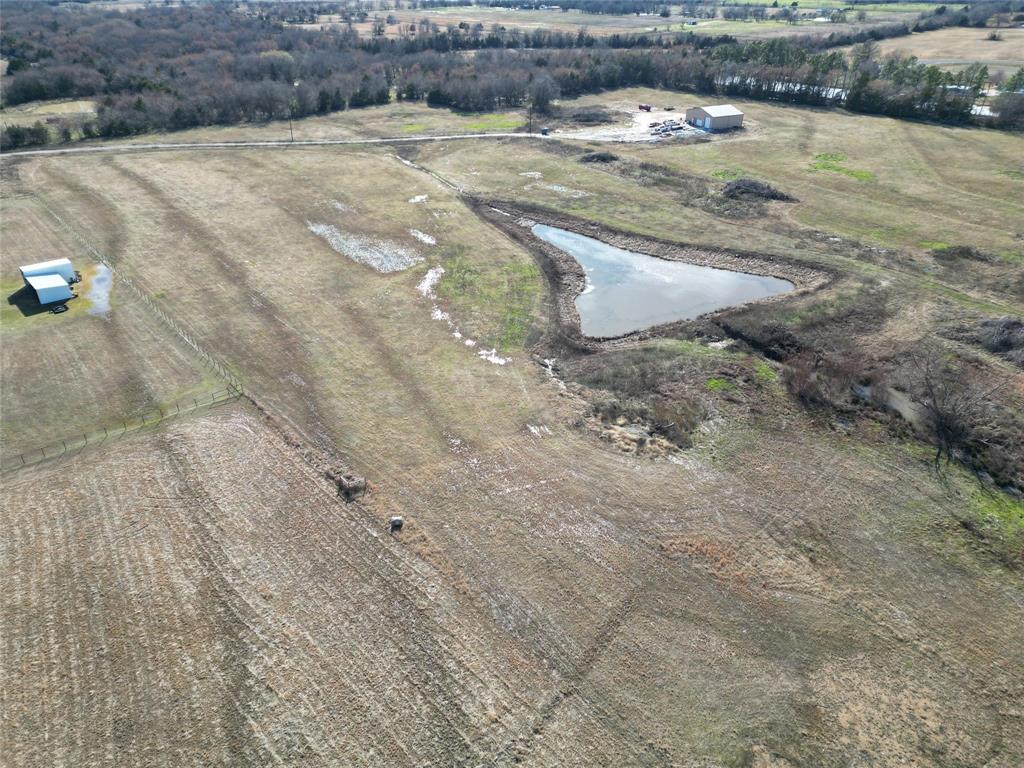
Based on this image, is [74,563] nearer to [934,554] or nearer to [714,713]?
[714,713]

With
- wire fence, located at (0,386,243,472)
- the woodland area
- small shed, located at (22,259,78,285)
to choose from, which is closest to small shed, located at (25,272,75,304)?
small shed, located at (22,259,78,285)

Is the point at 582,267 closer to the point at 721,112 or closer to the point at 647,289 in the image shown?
the point at 647,289

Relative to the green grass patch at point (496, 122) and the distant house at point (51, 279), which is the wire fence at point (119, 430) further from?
the green grass patch at point (496, 122)

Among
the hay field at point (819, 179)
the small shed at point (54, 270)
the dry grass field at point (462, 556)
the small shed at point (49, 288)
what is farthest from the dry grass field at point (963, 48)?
the small shed at point (49, 288)

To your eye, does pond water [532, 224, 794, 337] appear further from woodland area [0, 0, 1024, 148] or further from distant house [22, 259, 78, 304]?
woodland area [0, 0, 1024, 148]

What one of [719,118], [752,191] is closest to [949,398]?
[752,191]

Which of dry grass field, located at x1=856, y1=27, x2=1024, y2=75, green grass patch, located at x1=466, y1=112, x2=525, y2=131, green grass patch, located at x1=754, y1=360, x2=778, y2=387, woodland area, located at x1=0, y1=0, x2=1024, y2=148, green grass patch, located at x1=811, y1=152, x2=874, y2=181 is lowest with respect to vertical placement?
green grass patch, located at x1=754, y1=360, x2=778, y2=387
